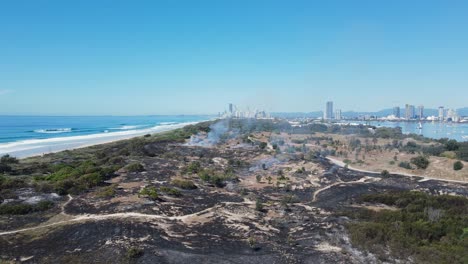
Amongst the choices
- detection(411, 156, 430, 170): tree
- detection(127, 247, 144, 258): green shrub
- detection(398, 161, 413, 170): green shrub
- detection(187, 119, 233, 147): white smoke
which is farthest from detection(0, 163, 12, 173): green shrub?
detection(411, 156, 430, 170): tree

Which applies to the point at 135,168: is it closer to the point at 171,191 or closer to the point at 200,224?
the point at 171,191

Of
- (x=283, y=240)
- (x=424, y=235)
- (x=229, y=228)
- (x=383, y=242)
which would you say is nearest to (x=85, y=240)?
→ (x=229, y=228)

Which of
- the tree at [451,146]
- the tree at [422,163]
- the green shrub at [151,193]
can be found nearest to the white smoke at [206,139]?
the tree at [422,163]

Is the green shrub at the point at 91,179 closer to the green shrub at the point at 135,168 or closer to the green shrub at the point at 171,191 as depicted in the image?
the green shrub at the point at 135,168

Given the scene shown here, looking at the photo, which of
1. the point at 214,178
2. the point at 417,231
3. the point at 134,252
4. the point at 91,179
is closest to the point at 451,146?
the point at 214,178

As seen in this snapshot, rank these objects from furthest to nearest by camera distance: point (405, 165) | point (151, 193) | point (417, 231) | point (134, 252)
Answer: point (405, 165) → point (151, 193) → point (417, 231) → point (134, 252)

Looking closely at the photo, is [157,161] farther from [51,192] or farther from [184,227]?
[184,227]

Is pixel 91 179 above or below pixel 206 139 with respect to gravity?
above

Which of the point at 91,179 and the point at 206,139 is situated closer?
the point at 91,179
